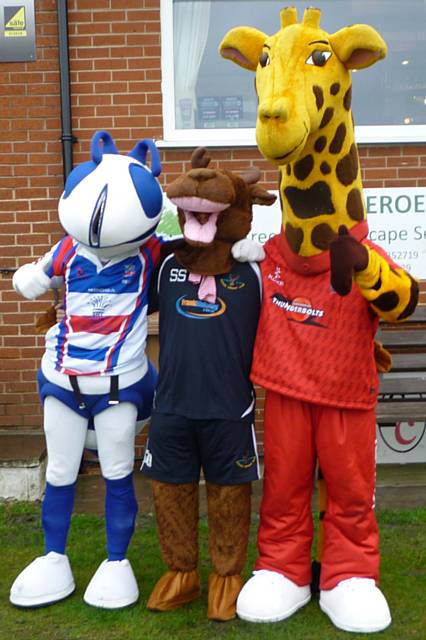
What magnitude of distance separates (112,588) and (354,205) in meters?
1.78

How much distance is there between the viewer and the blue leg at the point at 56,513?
3.30 metres

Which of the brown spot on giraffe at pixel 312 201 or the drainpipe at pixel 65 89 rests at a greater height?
the drainpipe at pixel 65 89

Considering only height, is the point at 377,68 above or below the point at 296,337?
above

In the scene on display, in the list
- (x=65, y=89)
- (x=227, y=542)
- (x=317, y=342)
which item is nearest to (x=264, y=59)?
(x=317, y=342)

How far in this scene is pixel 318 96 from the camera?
2809 millimetres

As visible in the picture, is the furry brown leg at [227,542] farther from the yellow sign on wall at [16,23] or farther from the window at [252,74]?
the yellow sign on wall at [16,23]

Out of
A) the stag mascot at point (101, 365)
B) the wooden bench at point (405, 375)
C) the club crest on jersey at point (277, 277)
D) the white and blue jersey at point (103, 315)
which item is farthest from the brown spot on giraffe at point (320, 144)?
the wooden bench at point (405, 375)

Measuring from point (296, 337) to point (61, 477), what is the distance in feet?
3.63

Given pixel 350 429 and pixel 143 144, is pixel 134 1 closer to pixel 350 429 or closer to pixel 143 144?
pixel 143 144

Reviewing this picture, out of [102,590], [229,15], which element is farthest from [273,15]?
Result: [102,590]

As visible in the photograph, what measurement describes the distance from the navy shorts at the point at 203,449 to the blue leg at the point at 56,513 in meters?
0.39

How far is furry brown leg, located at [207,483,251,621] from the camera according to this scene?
3141 mm

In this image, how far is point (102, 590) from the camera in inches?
128

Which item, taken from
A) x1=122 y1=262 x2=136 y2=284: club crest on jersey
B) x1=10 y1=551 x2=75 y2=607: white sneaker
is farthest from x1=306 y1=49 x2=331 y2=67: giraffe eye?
x1=10 y1=551 x2=75 y2=607: white sneaker
